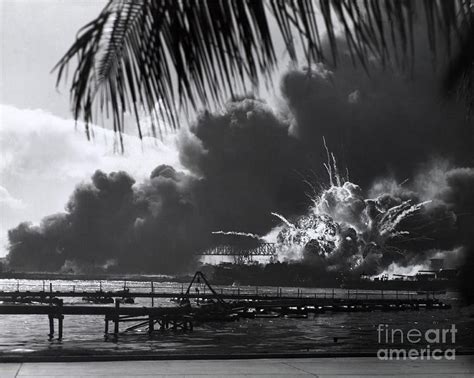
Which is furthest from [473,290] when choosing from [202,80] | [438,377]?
[438,377]

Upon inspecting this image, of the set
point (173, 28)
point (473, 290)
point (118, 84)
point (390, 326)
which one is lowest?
point (390, 326)

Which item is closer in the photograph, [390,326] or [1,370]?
[1,370]

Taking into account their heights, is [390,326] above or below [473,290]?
below

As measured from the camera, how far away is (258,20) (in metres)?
2.67

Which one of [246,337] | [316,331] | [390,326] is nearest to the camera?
[246,337]

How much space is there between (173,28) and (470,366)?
19202 mm

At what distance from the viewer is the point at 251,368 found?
62.0ft

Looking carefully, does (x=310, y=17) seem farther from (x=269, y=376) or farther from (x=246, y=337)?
(x=246, y=337)

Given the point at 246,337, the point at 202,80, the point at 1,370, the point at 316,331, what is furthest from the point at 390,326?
the point at 202,80

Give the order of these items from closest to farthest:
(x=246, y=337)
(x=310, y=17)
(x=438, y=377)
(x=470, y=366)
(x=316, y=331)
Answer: (x=310, y=17)
(x=438, y=377)
(x=470, y=366)
(x=246, y=337)
(x=316, y=331)

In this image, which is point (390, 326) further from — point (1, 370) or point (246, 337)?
point (1, 370)

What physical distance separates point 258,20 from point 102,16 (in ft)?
1.90

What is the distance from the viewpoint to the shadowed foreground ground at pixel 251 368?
1772 centimetres

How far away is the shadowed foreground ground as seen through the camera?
17.7 m
